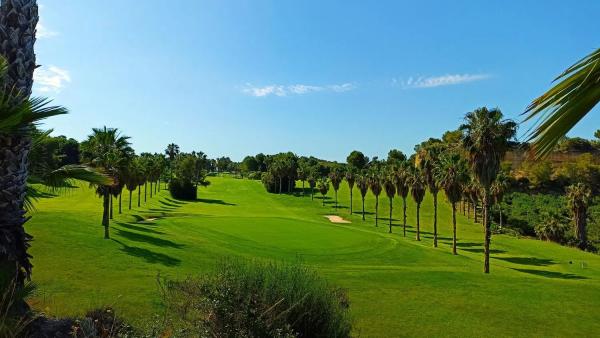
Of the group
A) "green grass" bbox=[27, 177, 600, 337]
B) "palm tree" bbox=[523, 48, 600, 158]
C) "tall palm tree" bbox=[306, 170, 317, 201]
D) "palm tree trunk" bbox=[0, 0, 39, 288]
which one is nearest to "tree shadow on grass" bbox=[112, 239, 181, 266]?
"green grass" bbox=[27, 177, 600, 337]

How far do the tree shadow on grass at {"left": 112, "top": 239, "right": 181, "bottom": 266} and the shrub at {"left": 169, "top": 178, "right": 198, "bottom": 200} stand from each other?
71.6 metres

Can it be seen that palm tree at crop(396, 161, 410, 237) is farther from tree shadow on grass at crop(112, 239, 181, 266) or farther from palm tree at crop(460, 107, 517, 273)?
tree shadow on grass at crop(112, 239, 181, 266)

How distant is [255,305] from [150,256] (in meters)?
19.2

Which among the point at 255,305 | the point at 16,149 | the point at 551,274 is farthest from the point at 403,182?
the point at 16,149

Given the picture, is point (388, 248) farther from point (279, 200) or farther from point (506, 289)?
point (279, 200)

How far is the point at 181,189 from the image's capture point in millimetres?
101000

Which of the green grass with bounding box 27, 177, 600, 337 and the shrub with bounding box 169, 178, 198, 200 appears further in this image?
the shrub with bounding box 169, 178, 198, 200

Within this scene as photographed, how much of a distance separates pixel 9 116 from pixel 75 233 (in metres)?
28.4

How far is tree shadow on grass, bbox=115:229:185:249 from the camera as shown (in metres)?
33.5

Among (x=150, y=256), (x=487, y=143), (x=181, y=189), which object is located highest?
(x=487, y=143)

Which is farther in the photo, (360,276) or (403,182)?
(403,182)

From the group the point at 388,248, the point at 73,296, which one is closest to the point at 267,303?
the point at 73,296

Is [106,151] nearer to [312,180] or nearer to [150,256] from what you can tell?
[150,256]

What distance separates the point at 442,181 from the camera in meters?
52.0
